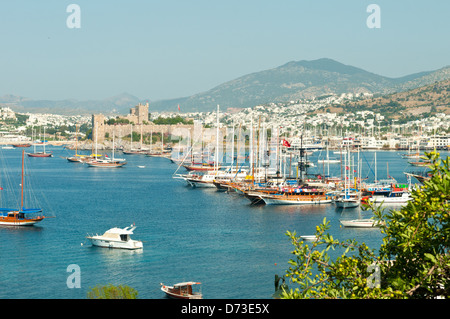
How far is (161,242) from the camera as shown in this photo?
25828 millimetres

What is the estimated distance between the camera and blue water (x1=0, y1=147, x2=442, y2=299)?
19.2 m

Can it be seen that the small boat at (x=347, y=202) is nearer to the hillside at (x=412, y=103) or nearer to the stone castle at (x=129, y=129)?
the stone castle at (x=129, y=129)

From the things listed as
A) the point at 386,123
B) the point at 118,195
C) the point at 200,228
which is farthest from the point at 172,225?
the point at 386,123

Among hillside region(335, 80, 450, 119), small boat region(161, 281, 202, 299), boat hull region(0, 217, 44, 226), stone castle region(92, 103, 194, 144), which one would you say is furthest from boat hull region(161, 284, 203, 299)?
hillside region(335, 80, 450, 119)

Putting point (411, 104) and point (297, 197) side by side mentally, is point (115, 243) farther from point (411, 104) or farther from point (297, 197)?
point (411, 104)

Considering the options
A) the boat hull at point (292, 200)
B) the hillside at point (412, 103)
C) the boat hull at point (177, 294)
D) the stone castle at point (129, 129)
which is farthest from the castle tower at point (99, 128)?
the boat hull at point (177, 294)

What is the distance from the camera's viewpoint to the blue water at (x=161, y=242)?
1920cm

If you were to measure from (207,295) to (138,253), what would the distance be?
628cm

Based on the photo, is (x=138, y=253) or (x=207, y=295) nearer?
(x=207, y=295)
